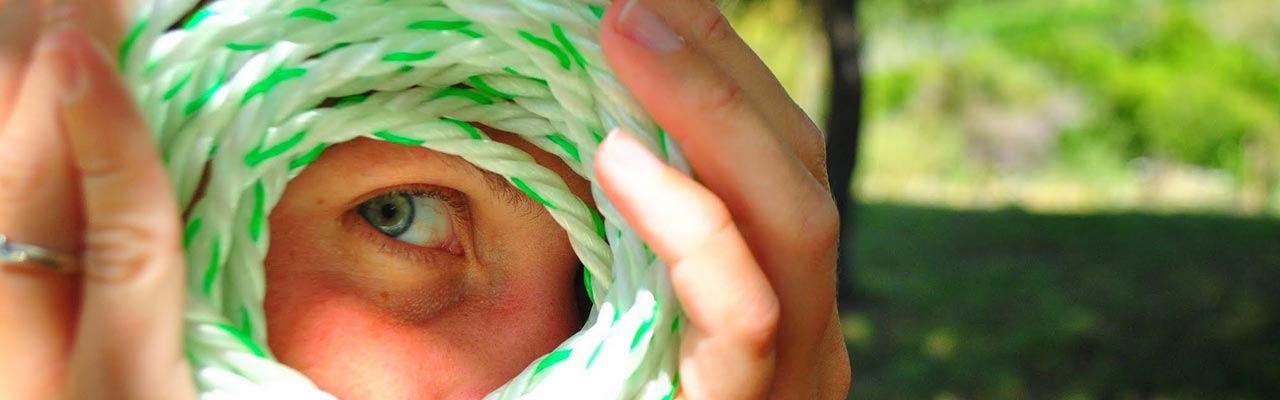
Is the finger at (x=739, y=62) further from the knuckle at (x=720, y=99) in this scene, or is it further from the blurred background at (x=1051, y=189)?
the blurred background at (x=1051, y=189)

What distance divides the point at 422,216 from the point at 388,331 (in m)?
0.09

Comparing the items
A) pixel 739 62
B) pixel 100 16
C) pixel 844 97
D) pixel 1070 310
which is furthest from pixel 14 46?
pixel 1070 310

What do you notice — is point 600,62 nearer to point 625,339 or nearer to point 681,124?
point 681,124

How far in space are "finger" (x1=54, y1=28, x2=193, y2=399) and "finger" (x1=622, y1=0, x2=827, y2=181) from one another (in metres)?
0.30

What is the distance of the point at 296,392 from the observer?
63 centimetres

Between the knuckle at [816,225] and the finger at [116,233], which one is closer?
the finger at [116,233]

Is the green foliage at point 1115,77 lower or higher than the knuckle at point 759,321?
lower

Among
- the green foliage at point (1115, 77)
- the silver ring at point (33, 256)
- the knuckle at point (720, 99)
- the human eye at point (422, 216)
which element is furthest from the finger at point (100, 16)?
the green foliage at point (1115, 77)

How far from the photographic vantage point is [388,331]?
72 centimetres

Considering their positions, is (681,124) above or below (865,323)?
above

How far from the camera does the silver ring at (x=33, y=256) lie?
536 millimetres

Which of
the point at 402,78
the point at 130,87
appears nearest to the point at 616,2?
the point at 402,78

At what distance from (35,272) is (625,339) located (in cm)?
33

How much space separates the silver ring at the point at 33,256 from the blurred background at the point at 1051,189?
1.49 meters
